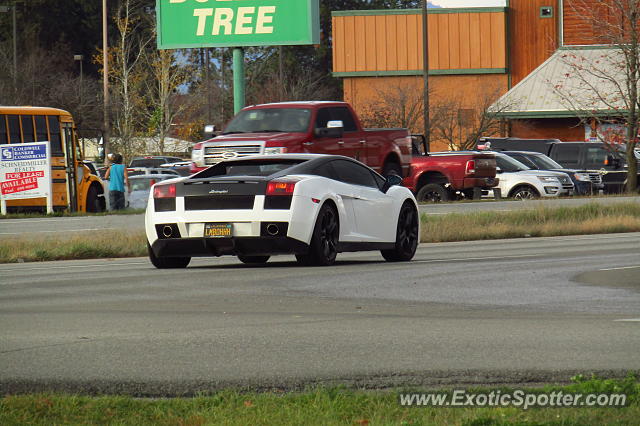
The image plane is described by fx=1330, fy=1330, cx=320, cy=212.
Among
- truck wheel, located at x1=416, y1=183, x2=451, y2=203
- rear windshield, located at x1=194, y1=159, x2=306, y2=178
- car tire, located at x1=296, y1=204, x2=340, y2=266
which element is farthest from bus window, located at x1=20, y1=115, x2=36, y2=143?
car tire, located at x1=296, y1=204, x2=340, y2=266

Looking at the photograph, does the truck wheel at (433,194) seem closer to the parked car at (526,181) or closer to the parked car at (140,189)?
the parked car at (526,181)

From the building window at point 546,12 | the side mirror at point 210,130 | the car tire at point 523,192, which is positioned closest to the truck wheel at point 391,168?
the side mirror at point 210,130

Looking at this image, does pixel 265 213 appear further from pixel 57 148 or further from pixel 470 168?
pixel 57 148

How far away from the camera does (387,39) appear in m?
71.8

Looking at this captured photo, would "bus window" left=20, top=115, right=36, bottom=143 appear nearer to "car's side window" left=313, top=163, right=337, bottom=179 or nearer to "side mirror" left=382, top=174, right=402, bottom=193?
"side mirror" left=382, top=174, right=402, bottom=193

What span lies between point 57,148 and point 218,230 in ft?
72.4

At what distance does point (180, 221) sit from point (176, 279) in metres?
1.08

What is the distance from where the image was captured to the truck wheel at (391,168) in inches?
1091

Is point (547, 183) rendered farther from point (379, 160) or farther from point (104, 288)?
point (104, 288)

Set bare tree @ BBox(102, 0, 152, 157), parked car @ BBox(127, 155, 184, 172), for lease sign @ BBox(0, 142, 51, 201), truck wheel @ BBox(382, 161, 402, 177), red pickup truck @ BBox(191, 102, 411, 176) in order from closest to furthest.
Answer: red pickup truck @ BBox(191, 102, 411, 176) < truck wheel @ BBox(382, 161, 402, 177) < for lease sign @ BBox(0, 142, 51, 201) < parked car @ BBox(127, 155, 184, 172) < bare tree @ BBox(102, 0, 152, 157)

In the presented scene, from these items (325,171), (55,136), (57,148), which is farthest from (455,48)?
(325,171)

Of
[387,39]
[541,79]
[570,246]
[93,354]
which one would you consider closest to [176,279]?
[93,354]

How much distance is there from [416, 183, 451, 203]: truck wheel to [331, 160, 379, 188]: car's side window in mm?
17906

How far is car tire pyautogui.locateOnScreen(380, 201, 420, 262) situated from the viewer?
1739 centimetres
